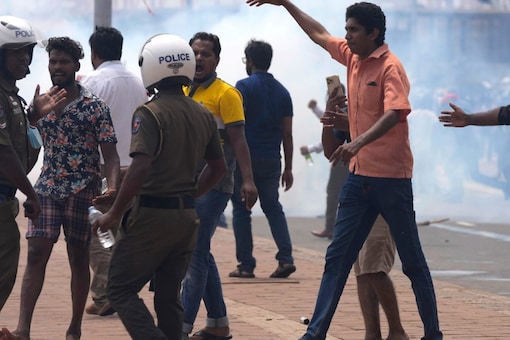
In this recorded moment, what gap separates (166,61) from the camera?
19.7ft

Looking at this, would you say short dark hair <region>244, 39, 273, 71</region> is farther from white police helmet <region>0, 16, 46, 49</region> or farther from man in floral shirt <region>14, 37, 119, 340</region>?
white police helmet <region>0, 16, 46, 49</region>

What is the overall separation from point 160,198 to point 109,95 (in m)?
2.69

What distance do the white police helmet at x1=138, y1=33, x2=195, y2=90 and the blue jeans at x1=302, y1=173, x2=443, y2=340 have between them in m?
1.29

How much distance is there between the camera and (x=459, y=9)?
19594mm

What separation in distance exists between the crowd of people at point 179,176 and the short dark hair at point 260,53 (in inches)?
99.0

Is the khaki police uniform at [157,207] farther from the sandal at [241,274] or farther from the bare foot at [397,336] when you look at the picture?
the sandal at [241,274]

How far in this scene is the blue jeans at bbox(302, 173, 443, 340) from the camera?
686 cm

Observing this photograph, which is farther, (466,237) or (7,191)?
(466,237)

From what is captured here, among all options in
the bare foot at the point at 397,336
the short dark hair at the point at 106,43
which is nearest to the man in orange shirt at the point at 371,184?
the bare foot at the point at 397,336

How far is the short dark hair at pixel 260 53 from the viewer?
35.1 feet

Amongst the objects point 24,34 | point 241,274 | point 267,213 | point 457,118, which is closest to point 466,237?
point 267,213

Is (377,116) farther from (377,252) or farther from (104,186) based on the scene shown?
(104,186)

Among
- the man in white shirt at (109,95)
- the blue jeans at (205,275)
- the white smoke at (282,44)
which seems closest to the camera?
the blue jeans at (205,275)

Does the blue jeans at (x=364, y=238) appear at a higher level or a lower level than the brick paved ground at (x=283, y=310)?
higher
